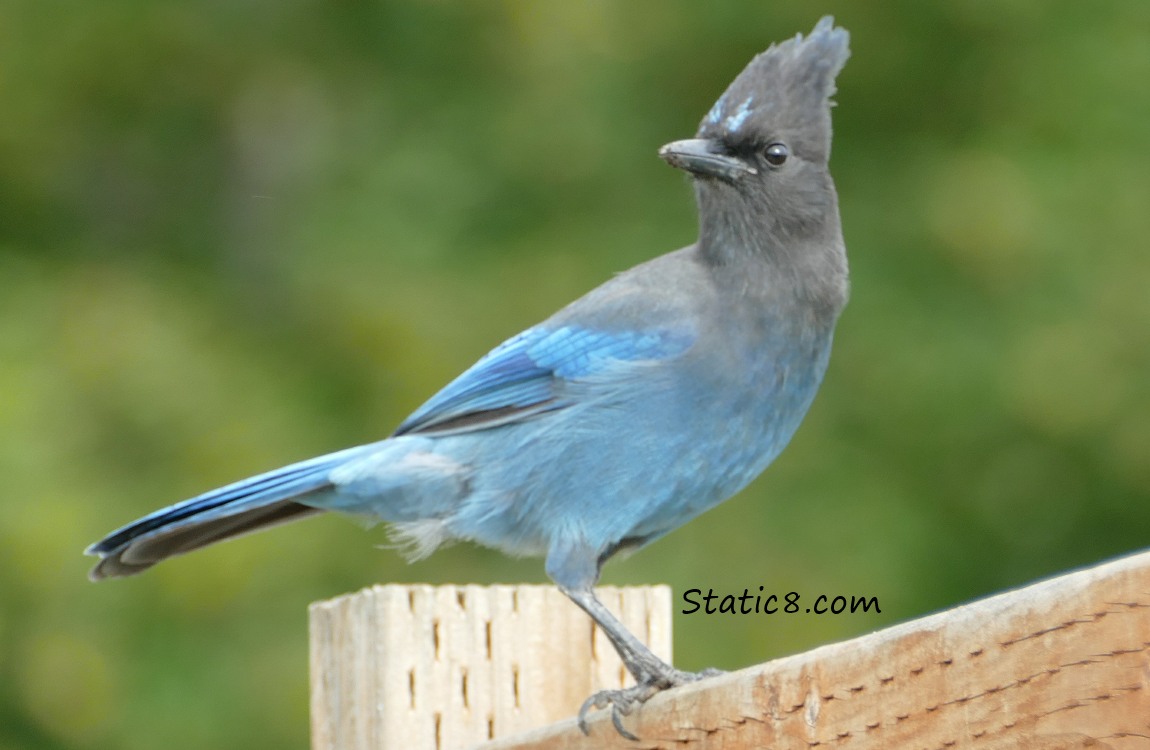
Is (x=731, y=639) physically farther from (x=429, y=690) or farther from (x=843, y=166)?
(x=429, y=690)

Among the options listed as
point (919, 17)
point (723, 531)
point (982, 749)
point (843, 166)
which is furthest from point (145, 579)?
point (982, 749)

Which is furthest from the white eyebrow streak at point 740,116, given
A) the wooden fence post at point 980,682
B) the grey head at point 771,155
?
the wooden fence post at point 980,682

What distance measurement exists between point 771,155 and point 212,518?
4.20 ft

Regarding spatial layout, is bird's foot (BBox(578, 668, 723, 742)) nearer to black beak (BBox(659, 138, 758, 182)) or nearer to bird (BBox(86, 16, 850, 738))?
bird (BBox(86, 16, 850, 738))

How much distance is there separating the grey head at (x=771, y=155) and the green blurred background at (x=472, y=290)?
215 centimetres

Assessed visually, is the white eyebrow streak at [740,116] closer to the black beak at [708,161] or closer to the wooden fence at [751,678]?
the black beak at [708,161]

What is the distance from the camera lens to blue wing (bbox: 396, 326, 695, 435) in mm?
3467

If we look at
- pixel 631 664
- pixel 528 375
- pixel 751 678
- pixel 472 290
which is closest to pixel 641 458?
pixel 528 375

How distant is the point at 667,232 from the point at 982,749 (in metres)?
4.60

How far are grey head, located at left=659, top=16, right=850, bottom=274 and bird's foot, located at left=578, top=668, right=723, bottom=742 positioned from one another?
113cm

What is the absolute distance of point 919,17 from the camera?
636cm

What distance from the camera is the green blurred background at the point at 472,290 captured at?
554 centimetres

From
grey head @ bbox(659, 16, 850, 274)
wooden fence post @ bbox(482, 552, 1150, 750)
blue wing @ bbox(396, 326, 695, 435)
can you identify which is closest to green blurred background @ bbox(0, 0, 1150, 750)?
blue wing @ bbox(396, 326, 695, 435)

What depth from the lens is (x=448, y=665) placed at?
8.21 ft
